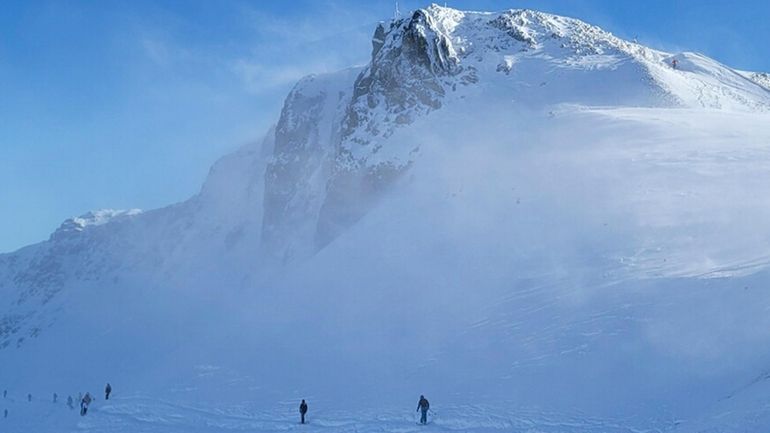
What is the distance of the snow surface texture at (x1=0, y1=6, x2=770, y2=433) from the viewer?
23.5 meters

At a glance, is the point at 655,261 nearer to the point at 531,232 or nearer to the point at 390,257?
the point at 531,232

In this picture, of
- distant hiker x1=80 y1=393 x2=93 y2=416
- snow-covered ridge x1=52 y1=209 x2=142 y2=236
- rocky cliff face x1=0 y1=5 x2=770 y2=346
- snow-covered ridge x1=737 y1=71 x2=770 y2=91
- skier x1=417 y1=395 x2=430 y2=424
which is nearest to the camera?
skier x1=417 y1=395 x2=430 y2=424

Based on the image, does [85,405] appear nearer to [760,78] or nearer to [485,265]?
[485,265]

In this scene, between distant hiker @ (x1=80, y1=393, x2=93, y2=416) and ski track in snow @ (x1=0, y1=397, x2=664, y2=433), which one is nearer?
ski track in snow @ (x1=0, y1=397, x2=664, y2=433)

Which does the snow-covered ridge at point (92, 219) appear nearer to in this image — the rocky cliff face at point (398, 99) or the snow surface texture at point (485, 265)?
the rocky cliff face at point (398, 99)

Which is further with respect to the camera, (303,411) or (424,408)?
(303,411)

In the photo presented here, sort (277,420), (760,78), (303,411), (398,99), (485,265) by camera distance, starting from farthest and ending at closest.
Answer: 1. (760,78)
2. (398,99)
3. (485,265)
4. (277,420)
5. (303,411)

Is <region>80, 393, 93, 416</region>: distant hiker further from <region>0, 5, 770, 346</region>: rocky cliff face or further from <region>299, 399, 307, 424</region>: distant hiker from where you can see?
<region>0, 5, 770, 346</region>: rocky cliff face

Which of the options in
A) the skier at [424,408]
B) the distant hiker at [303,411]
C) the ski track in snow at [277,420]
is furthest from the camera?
the distant hiker at [303,411]

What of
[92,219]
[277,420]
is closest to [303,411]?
[277,420]

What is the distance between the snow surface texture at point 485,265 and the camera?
23.5m

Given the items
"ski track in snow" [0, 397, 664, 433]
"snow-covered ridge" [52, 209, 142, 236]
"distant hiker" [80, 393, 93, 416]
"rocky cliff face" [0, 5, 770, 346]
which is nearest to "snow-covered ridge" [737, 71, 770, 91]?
"rocky cliff face" [0, 5, 770, 346]

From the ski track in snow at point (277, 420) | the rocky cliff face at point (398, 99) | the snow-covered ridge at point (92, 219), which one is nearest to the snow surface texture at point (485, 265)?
the ski track in snow at point (277, 420)

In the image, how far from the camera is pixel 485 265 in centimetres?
3709
